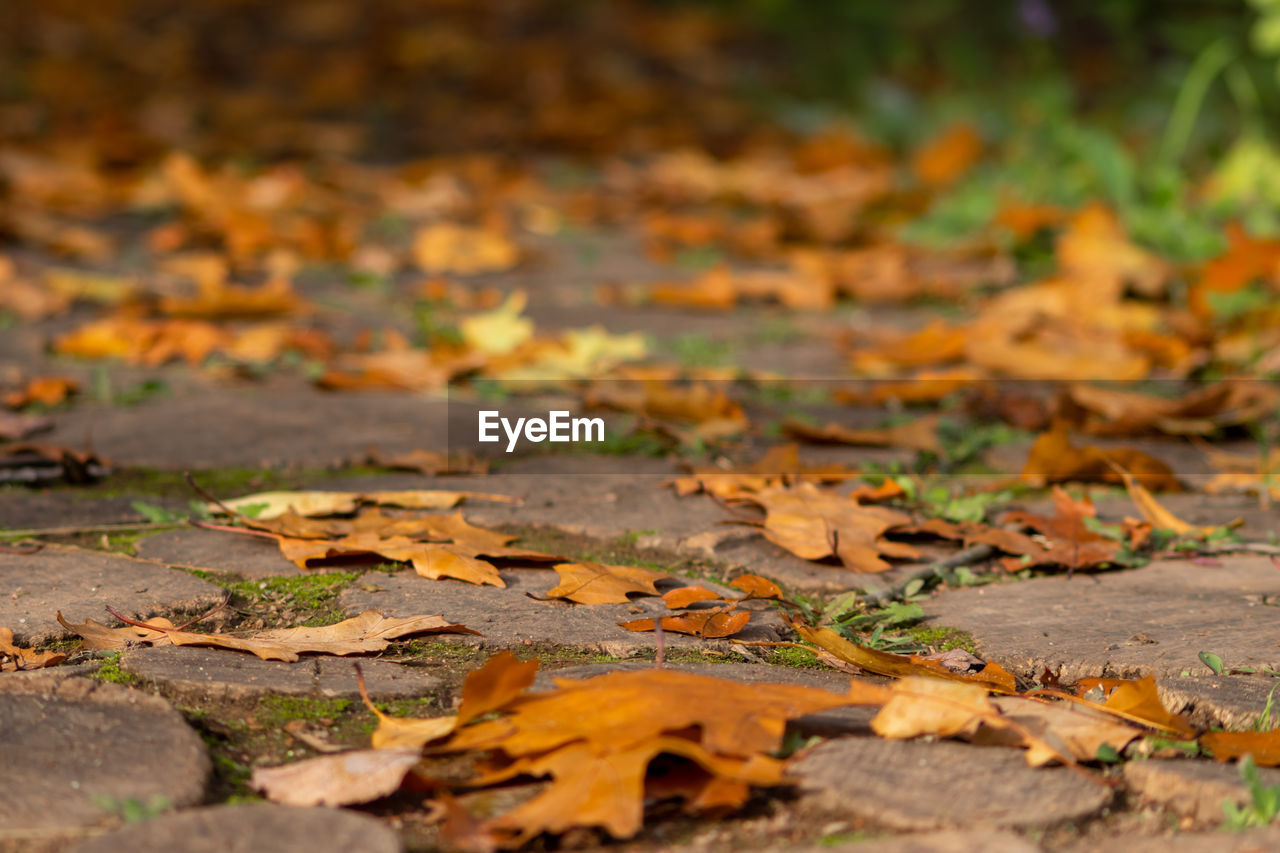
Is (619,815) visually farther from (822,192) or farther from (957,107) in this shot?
(957,107)

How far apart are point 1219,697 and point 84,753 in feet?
3.14

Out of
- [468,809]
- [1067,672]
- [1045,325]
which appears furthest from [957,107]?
[468,809]

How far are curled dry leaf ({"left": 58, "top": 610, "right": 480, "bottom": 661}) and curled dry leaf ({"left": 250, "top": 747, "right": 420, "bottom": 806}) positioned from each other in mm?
240

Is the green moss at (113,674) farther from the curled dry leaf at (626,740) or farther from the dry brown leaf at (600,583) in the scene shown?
the dry brown leaf at (600,583)

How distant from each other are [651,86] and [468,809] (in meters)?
6.31

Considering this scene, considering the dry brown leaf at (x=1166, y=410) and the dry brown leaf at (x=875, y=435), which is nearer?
the dry brown leaf at (x=875, y=435)

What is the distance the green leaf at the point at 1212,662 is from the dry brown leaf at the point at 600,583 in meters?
0.56

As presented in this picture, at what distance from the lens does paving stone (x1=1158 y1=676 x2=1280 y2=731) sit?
1.18 meters

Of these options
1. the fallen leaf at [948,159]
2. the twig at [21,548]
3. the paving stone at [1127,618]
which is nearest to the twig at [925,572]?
the paving stone at [1127,618]

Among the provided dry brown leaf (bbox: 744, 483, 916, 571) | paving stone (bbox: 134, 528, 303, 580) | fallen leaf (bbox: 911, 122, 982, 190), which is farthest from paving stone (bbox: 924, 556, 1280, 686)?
fallen leaf (bbox: 911, 122, 982, 190)

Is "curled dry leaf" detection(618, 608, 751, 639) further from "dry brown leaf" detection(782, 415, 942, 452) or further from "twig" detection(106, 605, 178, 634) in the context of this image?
"dry brown leaf" detection(782, 415, 942, 452)

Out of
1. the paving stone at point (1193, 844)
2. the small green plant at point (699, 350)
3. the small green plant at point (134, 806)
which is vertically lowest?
the paving stone at point (1193, 844)

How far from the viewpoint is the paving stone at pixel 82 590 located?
1.33 metres

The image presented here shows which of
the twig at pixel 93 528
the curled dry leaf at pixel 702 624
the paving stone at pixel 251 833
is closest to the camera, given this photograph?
the paving stone at pixel 251 833
